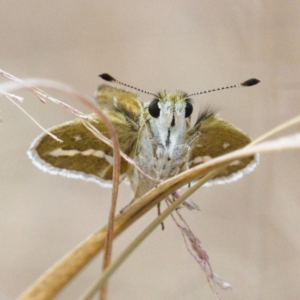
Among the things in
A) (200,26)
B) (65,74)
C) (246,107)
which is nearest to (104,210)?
(65,74)

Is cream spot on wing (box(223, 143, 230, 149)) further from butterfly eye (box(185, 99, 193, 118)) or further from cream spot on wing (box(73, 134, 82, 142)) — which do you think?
cream spot on wing (box(73, 134, 82, 142))

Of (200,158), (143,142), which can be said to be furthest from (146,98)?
(143,142)

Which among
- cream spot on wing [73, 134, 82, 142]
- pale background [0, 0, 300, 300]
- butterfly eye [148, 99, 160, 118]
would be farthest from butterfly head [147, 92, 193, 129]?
pale background [0, 0, 300, 300]

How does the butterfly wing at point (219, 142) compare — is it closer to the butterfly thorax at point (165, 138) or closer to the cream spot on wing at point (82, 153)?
the butterfly thorax at point (165, 138)

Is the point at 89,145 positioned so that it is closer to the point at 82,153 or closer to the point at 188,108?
the point at 82,153

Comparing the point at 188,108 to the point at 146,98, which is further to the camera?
the point at 146,98

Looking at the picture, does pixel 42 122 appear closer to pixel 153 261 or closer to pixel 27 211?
pixel 27 211

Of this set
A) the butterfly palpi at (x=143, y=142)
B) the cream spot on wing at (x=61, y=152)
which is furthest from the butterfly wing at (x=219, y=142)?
the cream spot on wing at (x=61, y=152)
